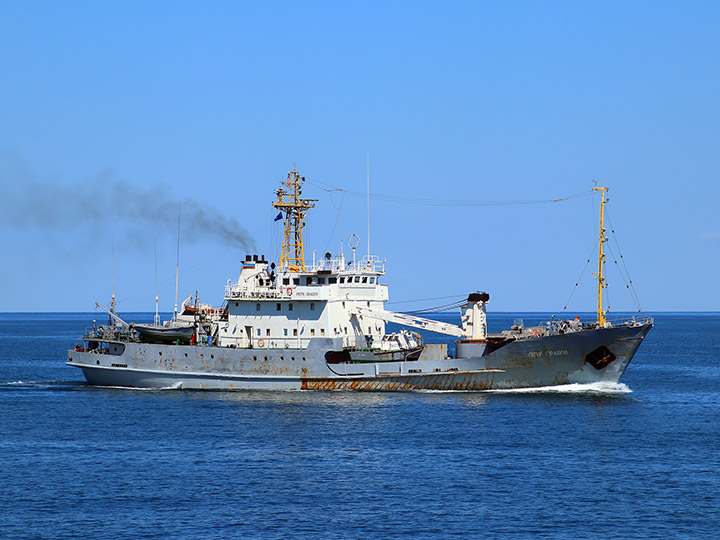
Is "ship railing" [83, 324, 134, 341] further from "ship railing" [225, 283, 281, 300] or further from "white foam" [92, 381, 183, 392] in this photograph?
"ship railing" [225, 283, 281, 300]

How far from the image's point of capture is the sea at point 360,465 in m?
24.6

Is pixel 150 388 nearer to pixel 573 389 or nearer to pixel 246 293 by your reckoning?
pixel 246 293

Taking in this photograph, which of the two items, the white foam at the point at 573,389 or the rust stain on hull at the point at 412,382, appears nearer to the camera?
the white foam at the point at 573,389

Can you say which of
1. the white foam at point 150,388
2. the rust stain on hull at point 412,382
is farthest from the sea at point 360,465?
the white foam at point 150,388

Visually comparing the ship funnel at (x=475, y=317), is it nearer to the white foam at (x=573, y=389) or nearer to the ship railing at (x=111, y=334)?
the white foam at (x=573, y=389)

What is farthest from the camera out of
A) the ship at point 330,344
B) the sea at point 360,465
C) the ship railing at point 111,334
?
the ship railing at point 111,334

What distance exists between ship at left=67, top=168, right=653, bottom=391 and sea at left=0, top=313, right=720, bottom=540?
0.98 metres

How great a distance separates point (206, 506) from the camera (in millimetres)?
26078

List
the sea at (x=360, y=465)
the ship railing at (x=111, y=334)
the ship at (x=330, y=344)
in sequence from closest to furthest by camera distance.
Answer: the sea at (x=360, y=465) → the ship at (x=330, y=344) → the ship railing at (x=111, y=334)

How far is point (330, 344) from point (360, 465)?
1444 centimetres

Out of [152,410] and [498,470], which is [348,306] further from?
[498,470]

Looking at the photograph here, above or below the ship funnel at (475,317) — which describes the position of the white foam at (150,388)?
below

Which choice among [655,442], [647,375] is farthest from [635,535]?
[647,375]

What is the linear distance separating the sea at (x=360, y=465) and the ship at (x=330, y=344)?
975mm
